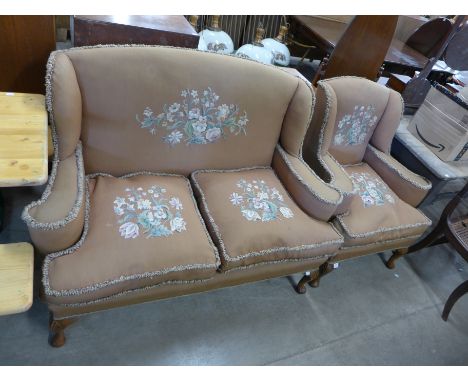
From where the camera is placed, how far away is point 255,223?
1378 millimetres

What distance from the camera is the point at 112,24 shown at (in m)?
1.30

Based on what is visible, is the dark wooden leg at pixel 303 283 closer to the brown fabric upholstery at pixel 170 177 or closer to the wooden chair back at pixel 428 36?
the brown fabric upholstery at pixel 170 177

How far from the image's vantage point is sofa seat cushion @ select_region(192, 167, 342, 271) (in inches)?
52.1

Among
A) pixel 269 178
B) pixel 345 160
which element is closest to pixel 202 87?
pixel 269 178

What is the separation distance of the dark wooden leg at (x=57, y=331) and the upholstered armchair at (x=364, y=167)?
1.14 meters

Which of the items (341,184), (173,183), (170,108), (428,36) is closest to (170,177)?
(173,183)

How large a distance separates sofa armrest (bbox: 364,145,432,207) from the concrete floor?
1.47ft

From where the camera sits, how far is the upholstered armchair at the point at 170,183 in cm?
112

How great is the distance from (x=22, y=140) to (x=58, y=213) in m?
0.25

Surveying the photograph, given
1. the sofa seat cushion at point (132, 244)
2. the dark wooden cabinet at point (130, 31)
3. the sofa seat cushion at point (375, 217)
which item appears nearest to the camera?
the sofa seat cushion at point (132, 244)

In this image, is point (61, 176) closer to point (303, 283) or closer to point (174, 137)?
point (174, 137)

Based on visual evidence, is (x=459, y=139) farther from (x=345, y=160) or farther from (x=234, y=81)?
(x=234, y=81)

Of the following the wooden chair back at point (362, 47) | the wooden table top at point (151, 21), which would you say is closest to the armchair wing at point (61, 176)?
the wooden table top at point (151, 21)

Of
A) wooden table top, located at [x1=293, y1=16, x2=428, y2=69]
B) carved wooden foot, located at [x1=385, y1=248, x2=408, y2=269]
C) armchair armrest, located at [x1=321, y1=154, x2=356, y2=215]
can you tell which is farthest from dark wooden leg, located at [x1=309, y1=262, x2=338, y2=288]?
wooden table top, located at [x1=293, y1=16, x2=428, y2=69]
